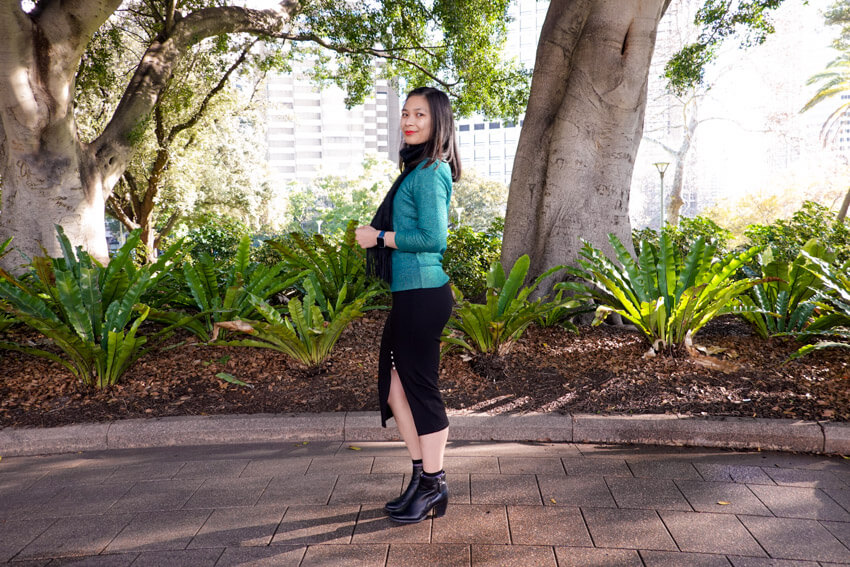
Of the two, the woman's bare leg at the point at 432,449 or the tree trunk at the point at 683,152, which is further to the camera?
the tree trunk at the point at 683,152

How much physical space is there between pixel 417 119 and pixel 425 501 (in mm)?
1685

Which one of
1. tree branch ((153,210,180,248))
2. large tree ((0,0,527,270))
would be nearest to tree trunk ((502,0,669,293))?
large tree ((0,0,527,270))

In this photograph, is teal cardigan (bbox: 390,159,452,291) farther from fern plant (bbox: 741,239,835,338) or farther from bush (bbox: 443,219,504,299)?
bush (bbox: 443,219,504,299)

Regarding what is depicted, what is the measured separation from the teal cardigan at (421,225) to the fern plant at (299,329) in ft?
6.11

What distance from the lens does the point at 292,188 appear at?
→ 5866 centimetres

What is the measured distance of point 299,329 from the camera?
4363 millimetres

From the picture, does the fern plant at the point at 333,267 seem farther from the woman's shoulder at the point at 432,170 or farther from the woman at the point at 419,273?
the woman's shoulder at the point at 432,170

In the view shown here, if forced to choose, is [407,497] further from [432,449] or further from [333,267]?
[333,267]

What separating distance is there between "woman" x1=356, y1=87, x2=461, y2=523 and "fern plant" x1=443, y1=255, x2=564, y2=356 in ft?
5.40

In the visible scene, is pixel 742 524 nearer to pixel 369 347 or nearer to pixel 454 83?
pixel 369 347

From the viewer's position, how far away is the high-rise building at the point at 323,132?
4855 inches

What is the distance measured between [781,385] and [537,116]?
350 centimetres

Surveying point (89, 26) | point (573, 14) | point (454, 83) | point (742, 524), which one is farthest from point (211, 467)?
point (454, 83)

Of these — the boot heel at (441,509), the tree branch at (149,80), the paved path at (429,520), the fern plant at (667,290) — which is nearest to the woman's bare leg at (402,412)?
the boot heel at (441,509)
